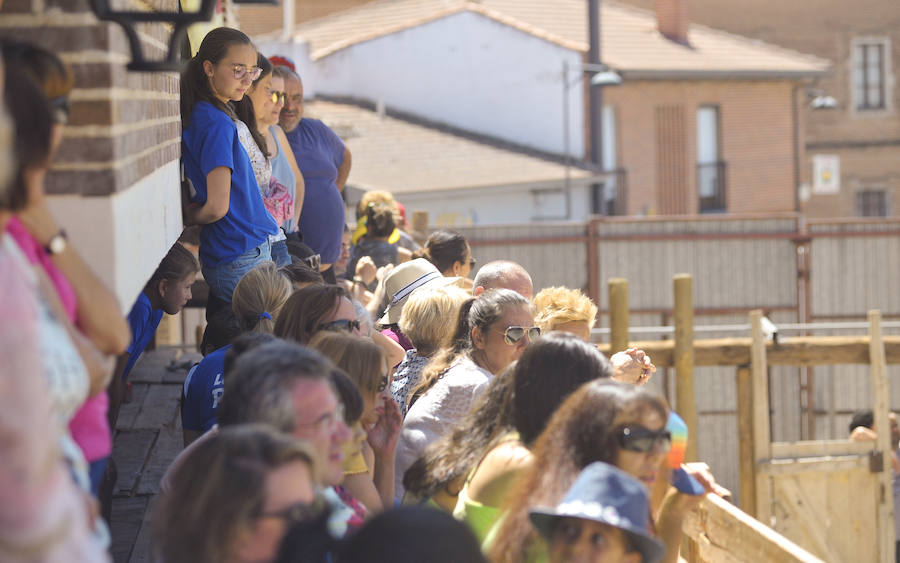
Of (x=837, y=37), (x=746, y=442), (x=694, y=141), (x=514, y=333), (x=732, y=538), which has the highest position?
(x=837, y=37)

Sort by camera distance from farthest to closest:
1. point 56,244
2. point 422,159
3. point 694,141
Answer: point 694,141
point 422,159
point 56,244

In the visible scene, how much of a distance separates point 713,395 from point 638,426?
1588 centimetres

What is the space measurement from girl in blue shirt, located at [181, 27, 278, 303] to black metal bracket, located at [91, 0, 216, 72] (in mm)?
1273

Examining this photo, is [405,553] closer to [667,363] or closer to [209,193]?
[209,193]

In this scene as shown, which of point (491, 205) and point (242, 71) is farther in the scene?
point (491, 205)

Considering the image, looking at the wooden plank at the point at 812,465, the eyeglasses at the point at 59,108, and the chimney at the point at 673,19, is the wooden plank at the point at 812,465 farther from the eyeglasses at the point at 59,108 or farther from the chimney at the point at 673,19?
the chimney at the point at 673,19

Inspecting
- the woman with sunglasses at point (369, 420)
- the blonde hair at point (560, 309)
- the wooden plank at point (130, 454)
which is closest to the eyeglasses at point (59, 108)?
the woman with sunglasses at point (369, 420)

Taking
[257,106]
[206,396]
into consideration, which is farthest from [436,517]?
[257,106]

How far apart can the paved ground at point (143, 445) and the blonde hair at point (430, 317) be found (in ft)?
3.92

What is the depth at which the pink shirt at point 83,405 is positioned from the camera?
89.4 inches

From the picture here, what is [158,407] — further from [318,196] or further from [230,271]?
[230,271]

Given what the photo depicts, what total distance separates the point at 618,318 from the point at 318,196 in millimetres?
5809

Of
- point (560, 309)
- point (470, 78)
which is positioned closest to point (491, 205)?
point (470, 78)

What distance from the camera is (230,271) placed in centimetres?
476
